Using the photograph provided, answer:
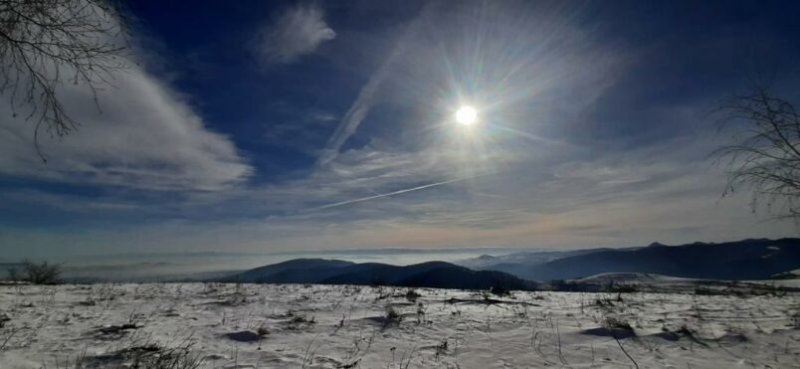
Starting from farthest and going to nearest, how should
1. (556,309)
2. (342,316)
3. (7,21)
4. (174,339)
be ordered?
(556,309), (342,316), (174,339), (7,21)

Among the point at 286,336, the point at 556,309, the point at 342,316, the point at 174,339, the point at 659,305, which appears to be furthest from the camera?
the point at 659,305

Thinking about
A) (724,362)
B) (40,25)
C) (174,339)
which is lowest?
(724,362)

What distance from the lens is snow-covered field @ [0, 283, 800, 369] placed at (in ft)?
15.8

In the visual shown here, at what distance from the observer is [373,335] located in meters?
6.36

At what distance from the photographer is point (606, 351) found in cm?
553

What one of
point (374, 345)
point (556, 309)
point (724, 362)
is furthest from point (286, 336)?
point (556, 309)

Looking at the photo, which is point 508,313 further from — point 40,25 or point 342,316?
point 40,25

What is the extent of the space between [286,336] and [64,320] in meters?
4.10

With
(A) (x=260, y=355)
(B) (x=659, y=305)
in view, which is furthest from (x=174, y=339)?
(B) (x=659, y=305)

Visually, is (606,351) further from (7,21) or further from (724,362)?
(7,21)

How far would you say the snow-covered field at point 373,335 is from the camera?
483 cm

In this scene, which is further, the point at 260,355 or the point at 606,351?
the point at 606,351

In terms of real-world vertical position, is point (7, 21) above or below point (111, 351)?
above

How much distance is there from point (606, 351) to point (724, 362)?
4.77 ft
